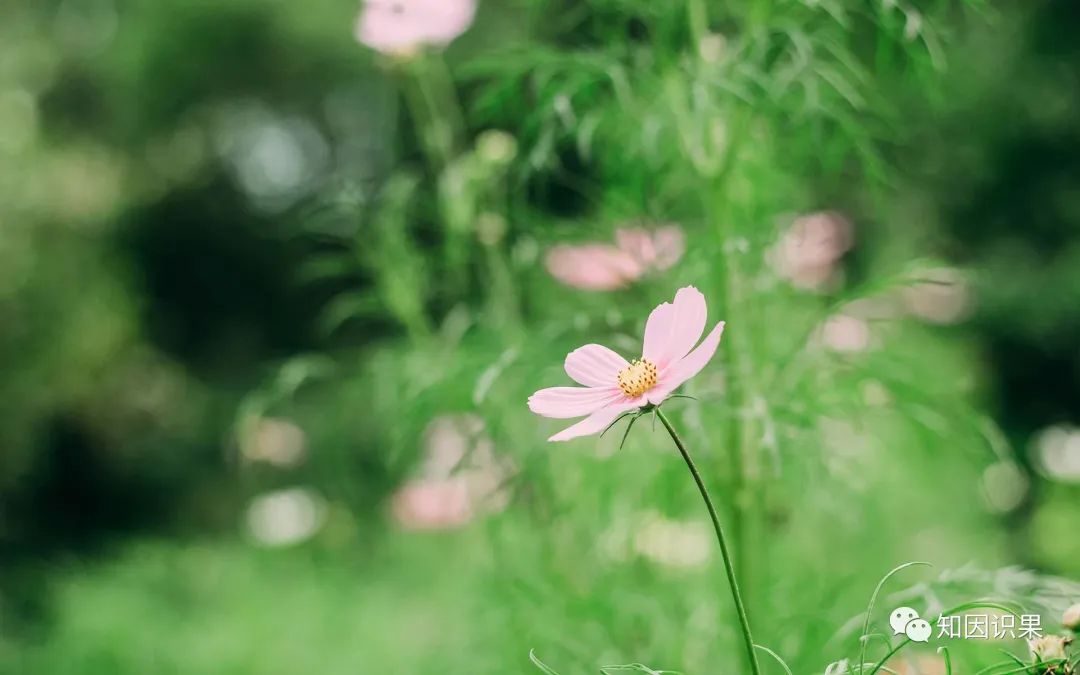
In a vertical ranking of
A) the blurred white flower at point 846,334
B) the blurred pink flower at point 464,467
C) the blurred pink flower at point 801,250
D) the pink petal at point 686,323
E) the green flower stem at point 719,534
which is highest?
the blurred pink flower at point 801,250

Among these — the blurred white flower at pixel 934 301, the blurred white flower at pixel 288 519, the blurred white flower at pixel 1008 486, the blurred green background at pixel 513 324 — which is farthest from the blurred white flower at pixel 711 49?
the blurred white flower at pixel 288 519

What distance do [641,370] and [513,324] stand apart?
2.23 ft

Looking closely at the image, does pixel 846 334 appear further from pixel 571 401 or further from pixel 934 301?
pixel 934 301

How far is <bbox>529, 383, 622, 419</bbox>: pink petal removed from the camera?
48 centimetres

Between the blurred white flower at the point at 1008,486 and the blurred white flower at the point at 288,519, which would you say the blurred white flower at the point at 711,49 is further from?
the blurred white flower at the point at 288,519

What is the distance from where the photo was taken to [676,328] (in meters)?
0.47

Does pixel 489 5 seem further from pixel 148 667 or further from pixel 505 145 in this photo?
pixel 505 145

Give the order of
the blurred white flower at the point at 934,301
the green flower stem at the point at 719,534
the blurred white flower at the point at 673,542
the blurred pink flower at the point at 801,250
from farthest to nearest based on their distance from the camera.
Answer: the blurred white flower at the point at 934,301, the blurred white flower at the point at 673,542, the blurred pink flower at the point at 801,250, the green flower stem at the point at 719,534

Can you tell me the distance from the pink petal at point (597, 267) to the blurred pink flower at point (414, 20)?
23 centimetres

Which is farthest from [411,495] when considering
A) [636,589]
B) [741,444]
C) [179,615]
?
[179,615]

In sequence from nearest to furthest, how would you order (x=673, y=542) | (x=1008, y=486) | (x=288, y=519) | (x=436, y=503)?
(x=673, y=542), (x=436, y=503), (x=1008, y=486), (x=288, y=519)

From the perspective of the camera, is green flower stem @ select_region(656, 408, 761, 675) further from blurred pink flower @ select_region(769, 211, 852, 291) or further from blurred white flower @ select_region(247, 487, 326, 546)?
→ blurred white flower @ select_region(247, 487, 326, 546)

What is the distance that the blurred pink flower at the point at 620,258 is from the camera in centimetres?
92

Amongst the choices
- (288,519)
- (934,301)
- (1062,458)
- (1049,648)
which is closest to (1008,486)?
Result: (1062,458)
